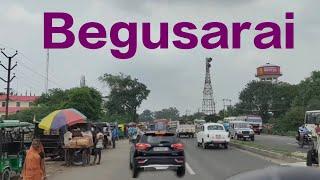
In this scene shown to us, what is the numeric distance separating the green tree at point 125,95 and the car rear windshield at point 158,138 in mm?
102935

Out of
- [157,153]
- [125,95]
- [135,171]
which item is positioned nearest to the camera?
[157,153]

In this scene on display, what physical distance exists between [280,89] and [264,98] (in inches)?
185

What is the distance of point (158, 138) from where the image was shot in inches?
781

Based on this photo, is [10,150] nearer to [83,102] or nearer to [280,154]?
[280,154]

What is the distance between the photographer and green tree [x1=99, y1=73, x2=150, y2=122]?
12344 cm

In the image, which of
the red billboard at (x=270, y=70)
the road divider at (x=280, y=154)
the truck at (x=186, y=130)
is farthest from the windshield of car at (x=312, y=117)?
the red billboard at (x=270, y=70)

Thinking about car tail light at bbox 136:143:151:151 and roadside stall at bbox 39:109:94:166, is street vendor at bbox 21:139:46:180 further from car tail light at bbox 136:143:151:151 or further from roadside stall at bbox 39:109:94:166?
roadside stall at bbox 39:109:94:166

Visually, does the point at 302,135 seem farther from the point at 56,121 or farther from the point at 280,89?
the point at 280,89

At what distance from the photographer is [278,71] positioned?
620 feet

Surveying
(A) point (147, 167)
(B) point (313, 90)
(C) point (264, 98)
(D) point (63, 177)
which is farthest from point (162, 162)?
(C) point (264, 98)

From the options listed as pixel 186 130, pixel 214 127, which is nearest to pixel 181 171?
pixel 214 127

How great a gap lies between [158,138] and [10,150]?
4.86m

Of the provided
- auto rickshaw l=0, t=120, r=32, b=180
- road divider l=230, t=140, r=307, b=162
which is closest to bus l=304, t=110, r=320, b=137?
road divider l=230, t=140, r=307, b=162

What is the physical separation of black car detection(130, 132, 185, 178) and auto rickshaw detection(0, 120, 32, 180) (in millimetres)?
3824
